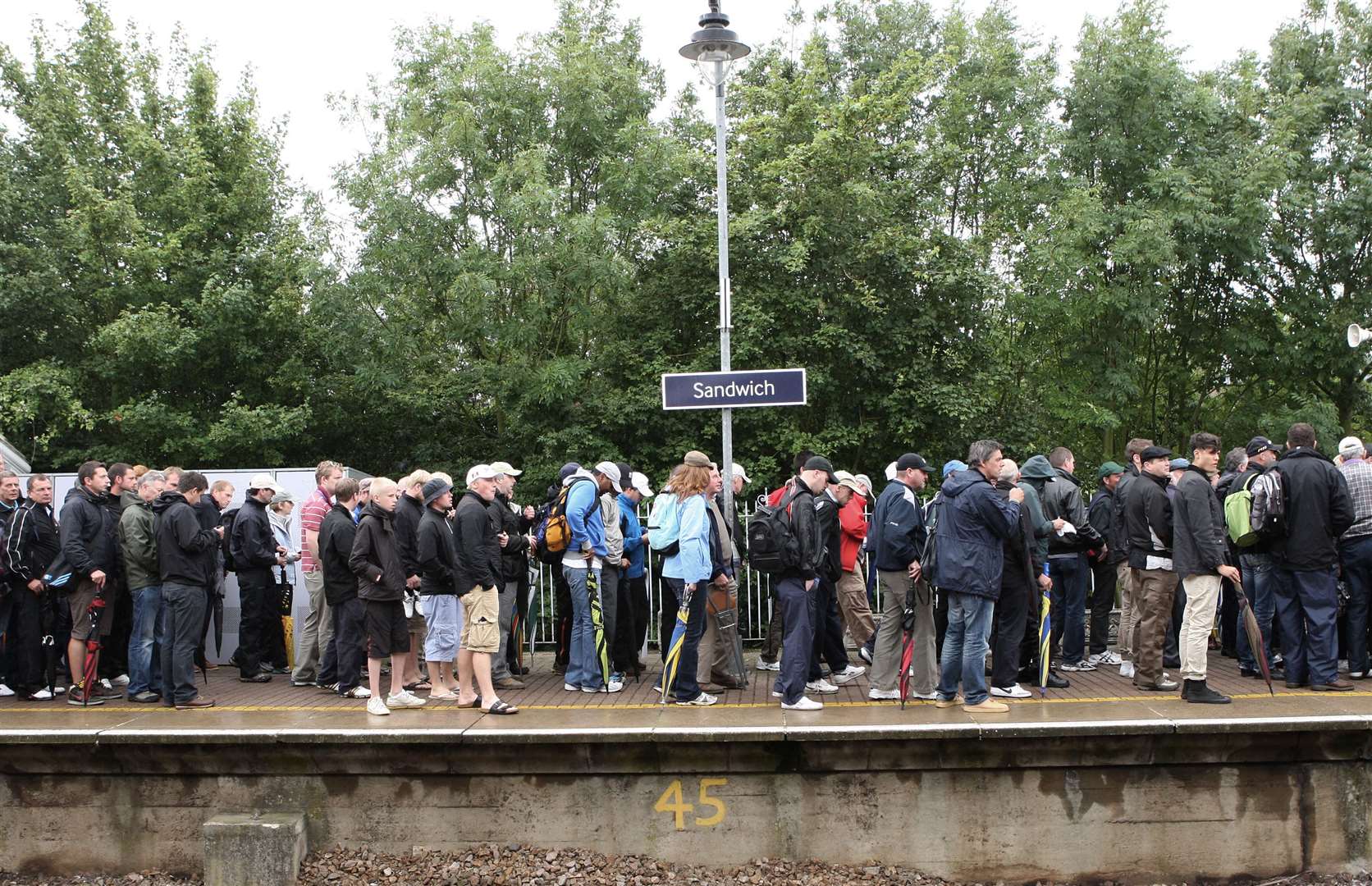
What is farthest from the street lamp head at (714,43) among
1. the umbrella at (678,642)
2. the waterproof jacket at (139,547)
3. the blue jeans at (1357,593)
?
the blue jeans at (1357,593)

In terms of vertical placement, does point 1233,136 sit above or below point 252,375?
above

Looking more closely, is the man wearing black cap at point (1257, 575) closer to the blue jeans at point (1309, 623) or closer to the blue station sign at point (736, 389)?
the blue jeans at point (1309, 623)

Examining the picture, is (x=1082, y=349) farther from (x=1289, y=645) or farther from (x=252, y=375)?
(x=252, y=375)

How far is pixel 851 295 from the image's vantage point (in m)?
15.8

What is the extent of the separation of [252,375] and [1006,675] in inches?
561

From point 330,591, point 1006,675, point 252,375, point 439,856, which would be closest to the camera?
point 439,856

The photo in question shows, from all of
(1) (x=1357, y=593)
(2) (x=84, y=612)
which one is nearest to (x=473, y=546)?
(2) (x=84, y=612)

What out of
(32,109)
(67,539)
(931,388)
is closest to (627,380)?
(931,388)

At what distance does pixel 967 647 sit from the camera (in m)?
7.26

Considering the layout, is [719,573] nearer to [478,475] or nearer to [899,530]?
[899,530]

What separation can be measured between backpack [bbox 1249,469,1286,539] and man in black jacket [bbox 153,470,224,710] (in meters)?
8.71

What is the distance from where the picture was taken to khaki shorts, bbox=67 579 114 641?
8.08 meters

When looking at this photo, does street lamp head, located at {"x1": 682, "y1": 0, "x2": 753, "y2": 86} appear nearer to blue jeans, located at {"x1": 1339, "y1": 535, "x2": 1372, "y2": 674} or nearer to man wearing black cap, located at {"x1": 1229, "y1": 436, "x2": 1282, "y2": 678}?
man wearing black cap, located at {"x1": 1229, "y1": 436, "x2": 1282, "y2": 678}

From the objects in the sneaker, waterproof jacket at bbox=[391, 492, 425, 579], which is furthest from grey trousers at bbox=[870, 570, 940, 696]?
waterproof jacket at bbox=[391, 492, 425, 579]
